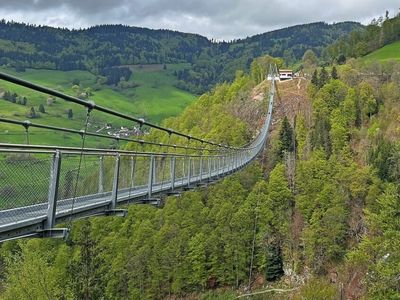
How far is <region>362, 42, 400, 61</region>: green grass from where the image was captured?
88.1 m

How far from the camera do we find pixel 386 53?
9069 centimetres

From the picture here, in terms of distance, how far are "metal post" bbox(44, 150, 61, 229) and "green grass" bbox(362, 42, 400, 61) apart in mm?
85888

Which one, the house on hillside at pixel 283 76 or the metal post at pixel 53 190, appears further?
the house on hillside at pixel 283 76

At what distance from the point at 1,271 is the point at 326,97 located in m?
42.6

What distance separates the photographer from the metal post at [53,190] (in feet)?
23.4

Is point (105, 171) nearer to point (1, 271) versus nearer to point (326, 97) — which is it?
point (1, 271)

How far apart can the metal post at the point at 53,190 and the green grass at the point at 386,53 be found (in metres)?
85.9

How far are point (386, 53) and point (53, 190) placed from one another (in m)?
91.5

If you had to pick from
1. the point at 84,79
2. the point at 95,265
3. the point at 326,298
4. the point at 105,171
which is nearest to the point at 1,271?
the point at 95,265

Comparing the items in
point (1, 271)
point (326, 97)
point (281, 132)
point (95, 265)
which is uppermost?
point (326, 97)

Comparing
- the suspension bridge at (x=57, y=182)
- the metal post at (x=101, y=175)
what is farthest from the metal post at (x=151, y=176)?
the metal post at (x=101, y=175)

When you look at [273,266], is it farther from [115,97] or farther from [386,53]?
[115,97]

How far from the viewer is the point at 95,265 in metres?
34.5

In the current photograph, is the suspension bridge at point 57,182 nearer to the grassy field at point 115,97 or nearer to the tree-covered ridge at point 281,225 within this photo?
the tree-covered ridge at point 281,225
